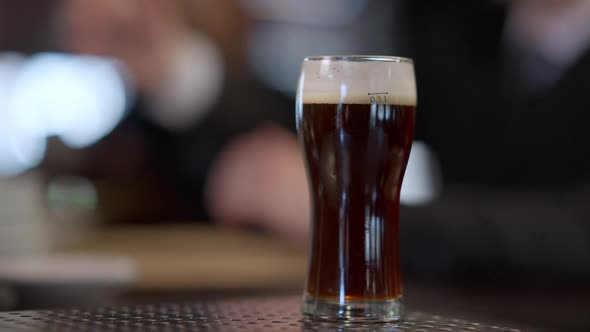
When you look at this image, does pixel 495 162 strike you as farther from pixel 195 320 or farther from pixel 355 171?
pixel 195 320

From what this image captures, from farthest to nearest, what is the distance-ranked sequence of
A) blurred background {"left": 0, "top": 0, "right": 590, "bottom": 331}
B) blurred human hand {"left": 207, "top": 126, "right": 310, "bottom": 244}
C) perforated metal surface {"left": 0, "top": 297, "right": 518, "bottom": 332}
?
blurred human hand {"left": 207, "top": 126, "right": 310, "bottom": 244}, blurred background {"left": 0, "top": 0, "right": 590, "bottom": 331}, perforated metal surface {"left": 0, "top": 297, "right": 518, "bottom": 332}

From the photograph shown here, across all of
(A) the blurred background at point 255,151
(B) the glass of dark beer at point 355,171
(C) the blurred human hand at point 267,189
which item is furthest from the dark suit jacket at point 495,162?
(B) the glass of dark beer at point 355,171

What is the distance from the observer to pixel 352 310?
89 cm

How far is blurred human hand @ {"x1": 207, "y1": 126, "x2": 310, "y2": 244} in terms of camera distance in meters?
3.15

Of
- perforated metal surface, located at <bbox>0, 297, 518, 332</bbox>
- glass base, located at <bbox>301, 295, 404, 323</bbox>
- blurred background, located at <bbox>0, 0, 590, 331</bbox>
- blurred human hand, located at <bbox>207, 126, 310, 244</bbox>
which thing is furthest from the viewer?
blurred human hand, located at <bbox>207, 126, 310, 244</bbox>

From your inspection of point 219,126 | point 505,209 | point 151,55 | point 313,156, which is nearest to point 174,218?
point 219,126

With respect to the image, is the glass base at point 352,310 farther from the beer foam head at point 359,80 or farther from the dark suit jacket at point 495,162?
the dark suit jacket at point 495,162

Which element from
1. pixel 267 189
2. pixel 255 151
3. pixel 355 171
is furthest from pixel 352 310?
pixel 255 151

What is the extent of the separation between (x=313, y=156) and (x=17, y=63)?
3960mm

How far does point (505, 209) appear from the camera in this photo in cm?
257

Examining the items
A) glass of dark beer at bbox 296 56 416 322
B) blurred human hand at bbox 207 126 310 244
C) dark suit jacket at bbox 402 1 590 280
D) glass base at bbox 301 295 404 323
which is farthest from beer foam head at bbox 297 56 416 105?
blurred human hand at bbox 207 126 310 244

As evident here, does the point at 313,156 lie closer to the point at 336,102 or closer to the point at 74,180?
the point at 336,102

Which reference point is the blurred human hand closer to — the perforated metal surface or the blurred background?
the blurred background

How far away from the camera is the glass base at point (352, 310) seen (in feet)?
2.89
